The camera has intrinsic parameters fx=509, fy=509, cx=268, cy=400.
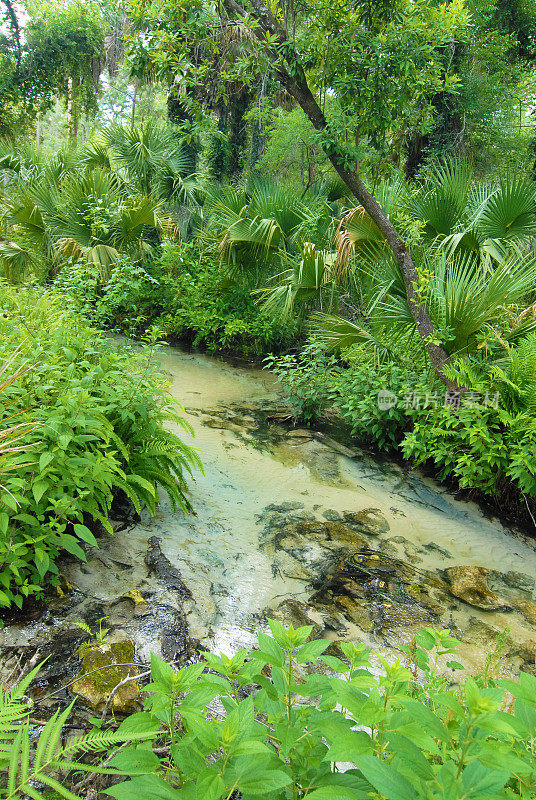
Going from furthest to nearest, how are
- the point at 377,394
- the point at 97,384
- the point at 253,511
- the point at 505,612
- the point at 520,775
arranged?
1. the point at 377,394
2. the point at 253,511
3. the point at 505,612
4. the point at 97,384
5. the point at 520,775

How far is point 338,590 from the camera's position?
3.00 meters

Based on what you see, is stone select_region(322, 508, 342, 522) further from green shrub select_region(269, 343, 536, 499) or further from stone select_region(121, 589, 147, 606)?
stone select_region(121, 589, 147, 606)

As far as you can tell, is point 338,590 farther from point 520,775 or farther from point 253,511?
point 520,775

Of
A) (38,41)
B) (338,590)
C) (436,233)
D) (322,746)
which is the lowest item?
(338,590)

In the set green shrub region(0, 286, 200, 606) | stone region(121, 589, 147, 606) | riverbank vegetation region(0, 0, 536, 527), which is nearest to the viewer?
green shrub region(0, 286, 200, 606)

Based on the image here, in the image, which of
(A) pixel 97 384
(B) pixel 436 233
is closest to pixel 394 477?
(B) pixel 436 233

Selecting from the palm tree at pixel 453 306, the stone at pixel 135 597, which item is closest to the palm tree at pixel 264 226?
the palm tree at pixel 453 306

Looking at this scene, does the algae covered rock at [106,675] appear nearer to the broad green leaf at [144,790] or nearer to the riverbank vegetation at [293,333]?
the riverbank vegetation at [293,333]

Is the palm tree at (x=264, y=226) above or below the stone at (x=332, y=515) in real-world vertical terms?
above

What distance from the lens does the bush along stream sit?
2.72 ft

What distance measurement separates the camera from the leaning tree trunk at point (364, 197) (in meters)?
4.50

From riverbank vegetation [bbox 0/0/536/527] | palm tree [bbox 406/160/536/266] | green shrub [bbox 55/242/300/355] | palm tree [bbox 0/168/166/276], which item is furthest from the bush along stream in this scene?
palm tree [bbox 0/168/166/276]

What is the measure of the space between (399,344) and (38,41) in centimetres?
1731

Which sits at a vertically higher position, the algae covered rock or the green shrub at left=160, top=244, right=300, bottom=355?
the green shrub at left=160, top=244, right=300, bottom=355
